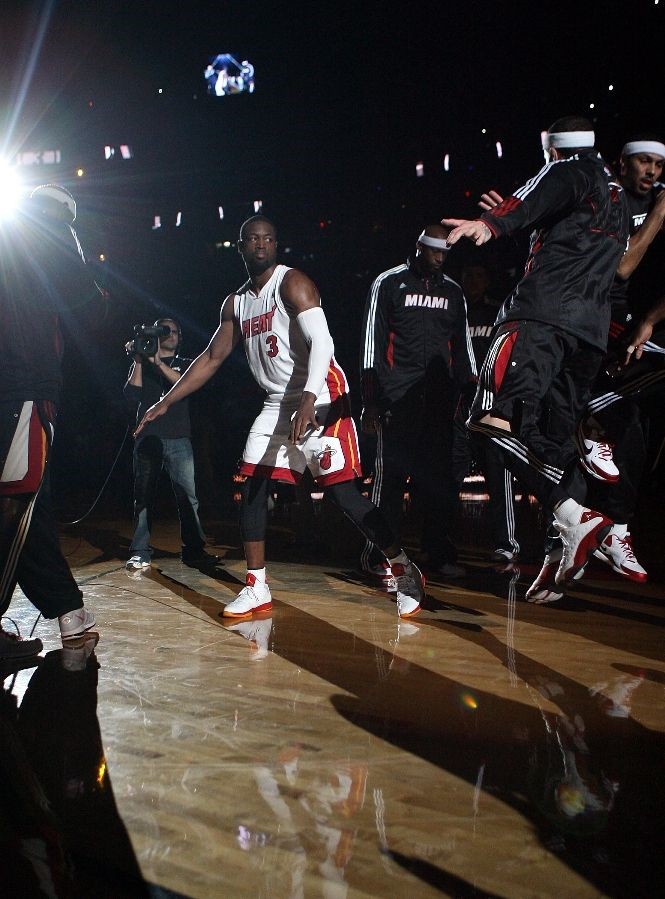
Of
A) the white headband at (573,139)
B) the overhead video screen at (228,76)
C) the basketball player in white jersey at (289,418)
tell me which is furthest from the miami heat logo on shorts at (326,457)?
the overhead video screen at (228,76)

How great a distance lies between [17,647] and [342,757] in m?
1.60

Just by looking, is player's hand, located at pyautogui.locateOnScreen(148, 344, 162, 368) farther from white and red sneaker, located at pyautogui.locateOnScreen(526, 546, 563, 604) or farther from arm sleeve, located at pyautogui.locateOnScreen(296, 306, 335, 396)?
white and red sneaker, located at pyautogui.locateOnScreen(526, 546, 563, 604)

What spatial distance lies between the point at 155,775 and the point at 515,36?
9.83 metres

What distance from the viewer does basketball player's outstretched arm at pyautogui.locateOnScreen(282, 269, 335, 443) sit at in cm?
349

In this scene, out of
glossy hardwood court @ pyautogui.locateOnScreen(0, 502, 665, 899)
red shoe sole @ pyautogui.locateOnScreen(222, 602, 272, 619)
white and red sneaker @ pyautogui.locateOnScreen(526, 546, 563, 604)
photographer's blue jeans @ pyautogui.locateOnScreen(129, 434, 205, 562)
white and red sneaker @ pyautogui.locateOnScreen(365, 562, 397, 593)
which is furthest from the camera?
photographer's blue jeans @ pyautogui.locateOnScreen(129, 434, 205, 562)

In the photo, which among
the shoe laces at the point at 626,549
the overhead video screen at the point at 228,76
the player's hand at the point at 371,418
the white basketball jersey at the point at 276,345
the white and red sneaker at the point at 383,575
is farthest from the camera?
the overhead video screen at the point at 228,76

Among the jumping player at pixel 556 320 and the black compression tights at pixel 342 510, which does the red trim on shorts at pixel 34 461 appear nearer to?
the black compression tights at pixel 342 510

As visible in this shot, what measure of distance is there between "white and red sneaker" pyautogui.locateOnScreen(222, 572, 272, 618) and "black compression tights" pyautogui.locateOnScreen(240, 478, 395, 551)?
0.23 meters

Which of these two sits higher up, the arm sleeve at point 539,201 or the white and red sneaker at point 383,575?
the arm sleeve at point 539,201

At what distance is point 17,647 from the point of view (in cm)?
287

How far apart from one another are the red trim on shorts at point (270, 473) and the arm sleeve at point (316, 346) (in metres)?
0.42

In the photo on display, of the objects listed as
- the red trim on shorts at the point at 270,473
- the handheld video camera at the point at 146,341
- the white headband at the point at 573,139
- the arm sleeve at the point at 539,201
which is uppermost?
the white headband at the point at 573,139

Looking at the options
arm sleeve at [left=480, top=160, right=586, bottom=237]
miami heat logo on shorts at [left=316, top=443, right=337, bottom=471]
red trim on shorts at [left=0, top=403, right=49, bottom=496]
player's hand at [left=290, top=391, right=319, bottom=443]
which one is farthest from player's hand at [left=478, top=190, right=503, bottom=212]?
red trim on shorts at [left=0, top=403, right=49, bottom=496]

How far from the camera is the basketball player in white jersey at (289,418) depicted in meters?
3.63
